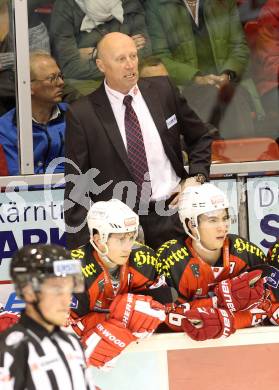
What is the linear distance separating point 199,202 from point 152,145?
1.83ft

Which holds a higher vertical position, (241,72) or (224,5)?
(224,5)

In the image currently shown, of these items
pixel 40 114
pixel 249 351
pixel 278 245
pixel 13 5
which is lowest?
pixel 249 351

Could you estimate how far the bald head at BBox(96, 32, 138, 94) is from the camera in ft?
15.5

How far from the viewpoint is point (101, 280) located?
13.9 ft

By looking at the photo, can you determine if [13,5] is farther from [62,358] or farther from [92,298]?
[62,358]

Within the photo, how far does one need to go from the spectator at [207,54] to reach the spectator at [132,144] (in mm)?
819

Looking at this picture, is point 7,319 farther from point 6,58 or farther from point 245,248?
point 6,58

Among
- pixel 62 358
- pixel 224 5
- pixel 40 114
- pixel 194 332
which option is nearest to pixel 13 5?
pixel 40 114

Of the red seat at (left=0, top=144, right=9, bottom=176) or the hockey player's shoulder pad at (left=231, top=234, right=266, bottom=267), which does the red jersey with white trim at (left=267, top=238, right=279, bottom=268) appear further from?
the red seat at (left=0, top=144, right=9, bottom=176)

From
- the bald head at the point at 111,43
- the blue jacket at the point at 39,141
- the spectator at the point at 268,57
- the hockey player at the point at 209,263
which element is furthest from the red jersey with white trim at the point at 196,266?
the spectator at the point at 268,57

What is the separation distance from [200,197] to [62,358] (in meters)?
1.45

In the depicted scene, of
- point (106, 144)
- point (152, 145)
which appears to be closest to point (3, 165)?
point (106, 144)

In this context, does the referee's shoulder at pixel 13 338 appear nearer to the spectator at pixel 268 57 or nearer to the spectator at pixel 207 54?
the spectator at pixel 207 54

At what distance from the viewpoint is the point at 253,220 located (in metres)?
5.59
